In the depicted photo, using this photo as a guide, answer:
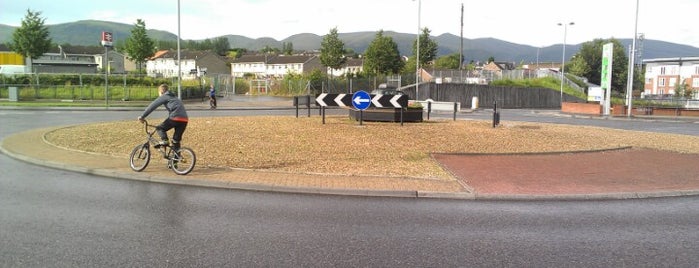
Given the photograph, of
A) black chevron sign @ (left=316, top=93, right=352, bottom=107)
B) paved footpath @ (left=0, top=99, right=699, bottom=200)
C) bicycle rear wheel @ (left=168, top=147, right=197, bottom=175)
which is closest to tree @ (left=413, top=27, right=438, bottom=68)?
black chevron sign @ (left=316, top=93, right=352, bottom=107)

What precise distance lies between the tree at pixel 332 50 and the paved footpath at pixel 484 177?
58.2 metres

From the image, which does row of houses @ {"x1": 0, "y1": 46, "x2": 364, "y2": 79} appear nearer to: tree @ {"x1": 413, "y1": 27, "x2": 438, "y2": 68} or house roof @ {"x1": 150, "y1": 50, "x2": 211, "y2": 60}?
house roof @ {"x1": 150, "y1": 50, "x2": 211, "y2": 60}

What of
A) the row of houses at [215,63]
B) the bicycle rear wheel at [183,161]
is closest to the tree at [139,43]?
the row of houses at [215,63]

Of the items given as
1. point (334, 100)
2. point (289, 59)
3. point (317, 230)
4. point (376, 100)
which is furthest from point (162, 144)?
point (289, 59)

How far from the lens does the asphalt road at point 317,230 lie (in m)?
5.23

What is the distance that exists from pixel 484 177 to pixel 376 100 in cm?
779

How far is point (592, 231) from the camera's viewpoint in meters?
6.58

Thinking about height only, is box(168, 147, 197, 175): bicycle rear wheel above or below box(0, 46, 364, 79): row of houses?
below

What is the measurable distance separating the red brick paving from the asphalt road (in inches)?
31.3

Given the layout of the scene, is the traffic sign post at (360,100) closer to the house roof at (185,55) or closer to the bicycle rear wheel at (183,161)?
the bicycle rear wheel at (183,161)

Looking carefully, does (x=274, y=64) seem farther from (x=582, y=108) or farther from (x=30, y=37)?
(x=582, y=108)

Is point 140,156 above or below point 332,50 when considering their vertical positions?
below

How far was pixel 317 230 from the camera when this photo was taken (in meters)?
6.31

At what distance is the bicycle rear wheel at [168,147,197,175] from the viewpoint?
9.75m
